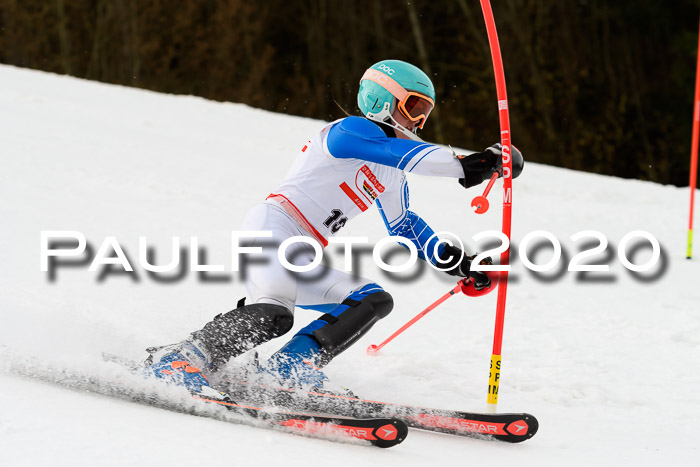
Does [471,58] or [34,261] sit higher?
[471,58]

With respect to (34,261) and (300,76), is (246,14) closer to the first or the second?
(300,76)

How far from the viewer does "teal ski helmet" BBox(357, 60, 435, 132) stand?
10.8ft

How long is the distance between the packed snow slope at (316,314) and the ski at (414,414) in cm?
6

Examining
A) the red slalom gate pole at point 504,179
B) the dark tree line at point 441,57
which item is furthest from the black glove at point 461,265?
the dark tree line at point 441,57

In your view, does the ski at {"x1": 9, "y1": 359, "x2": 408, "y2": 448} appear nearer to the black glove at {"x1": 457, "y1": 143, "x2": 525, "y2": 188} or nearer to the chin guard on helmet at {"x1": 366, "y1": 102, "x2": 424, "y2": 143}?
the black glove at {"x1": 457, "y1": 143, "x2": 525, "y2": 188}

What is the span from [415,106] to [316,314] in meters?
2.10

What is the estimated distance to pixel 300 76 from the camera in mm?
20781

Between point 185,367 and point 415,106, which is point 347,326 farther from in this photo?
point 415,106

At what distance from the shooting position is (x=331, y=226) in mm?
3434

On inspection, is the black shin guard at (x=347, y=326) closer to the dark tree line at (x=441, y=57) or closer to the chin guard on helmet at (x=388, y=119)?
the chin guard on helmet at (x=388, y=119)

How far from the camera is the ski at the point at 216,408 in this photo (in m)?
2.74

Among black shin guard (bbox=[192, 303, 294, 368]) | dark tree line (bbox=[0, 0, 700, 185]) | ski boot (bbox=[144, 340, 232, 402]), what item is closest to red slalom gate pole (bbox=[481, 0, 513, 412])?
black shin guard (bbox=[192, 303, 294, 368])

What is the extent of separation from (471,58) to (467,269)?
15.9 meters

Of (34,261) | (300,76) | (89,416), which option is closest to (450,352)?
(89,416)
